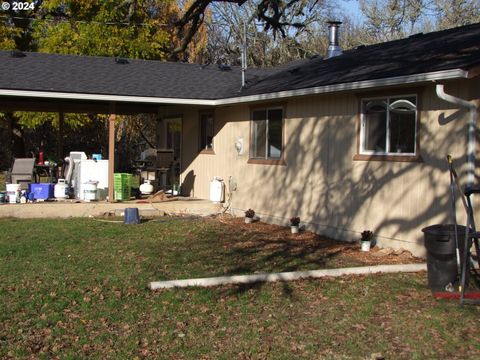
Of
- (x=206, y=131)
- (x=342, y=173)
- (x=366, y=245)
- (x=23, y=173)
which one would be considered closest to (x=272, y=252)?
(x=366, y=245)

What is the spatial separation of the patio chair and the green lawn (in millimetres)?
5154

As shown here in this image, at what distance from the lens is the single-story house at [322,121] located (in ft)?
27.2

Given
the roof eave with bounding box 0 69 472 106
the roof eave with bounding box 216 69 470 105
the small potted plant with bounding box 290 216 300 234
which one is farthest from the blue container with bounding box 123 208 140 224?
the roof eave with bounding box 216 69 470 105

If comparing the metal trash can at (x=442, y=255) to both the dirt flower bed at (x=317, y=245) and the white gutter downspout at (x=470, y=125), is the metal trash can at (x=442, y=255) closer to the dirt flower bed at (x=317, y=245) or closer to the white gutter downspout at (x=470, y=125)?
the white gutter downspout at (x=470, y=125)

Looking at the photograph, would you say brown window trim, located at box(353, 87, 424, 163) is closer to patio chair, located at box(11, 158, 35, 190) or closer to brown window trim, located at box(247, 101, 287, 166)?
brown window trim, located at box(247, 101, 287, 166)

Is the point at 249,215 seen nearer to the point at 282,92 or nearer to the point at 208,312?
the point at 282,92

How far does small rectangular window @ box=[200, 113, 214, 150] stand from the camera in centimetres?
1498

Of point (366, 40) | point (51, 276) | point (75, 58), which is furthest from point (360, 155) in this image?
point (366, 40)

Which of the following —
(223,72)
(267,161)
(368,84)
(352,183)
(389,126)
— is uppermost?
(223,72)

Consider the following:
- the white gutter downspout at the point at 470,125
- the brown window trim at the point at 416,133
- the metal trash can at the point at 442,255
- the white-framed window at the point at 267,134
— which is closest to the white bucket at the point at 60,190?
the white-framed window at the point at 267,134

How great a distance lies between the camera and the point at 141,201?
1395 centimetres

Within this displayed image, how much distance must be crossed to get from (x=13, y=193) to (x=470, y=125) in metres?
9.70

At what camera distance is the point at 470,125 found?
777 cm

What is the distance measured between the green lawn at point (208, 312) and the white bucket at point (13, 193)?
4.47 metres
